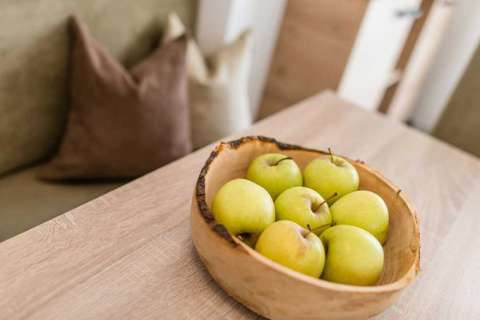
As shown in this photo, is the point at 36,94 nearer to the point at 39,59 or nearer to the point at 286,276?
the point at 39,59

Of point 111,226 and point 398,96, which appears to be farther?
point 398,96

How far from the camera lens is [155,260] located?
659mm

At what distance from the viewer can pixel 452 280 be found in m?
0.74

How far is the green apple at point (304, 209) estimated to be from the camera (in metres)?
0.61

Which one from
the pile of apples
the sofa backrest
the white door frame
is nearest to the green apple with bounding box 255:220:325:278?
the pile of apples

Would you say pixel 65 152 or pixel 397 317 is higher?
pixel 397 317

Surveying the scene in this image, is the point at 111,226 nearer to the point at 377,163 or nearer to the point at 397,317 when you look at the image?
the point at 397,317

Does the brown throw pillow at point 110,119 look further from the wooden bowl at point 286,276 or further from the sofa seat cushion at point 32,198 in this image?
the wooden bowl at point 286,276

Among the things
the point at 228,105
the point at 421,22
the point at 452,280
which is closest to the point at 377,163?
the point at 452,280

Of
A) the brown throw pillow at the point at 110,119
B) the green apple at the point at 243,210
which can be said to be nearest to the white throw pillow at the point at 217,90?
the brown throw pillow at the point at 110,119

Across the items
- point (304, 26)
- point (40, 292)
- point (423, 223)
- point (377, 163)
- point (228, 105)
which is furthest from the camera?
point (304, 26)

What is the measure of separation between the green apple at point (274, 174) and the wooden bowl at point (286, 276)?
0.21ft

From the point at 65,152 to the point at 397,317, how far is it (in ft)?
3.30

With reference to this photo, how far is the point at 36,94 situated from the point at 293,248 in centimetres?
100
